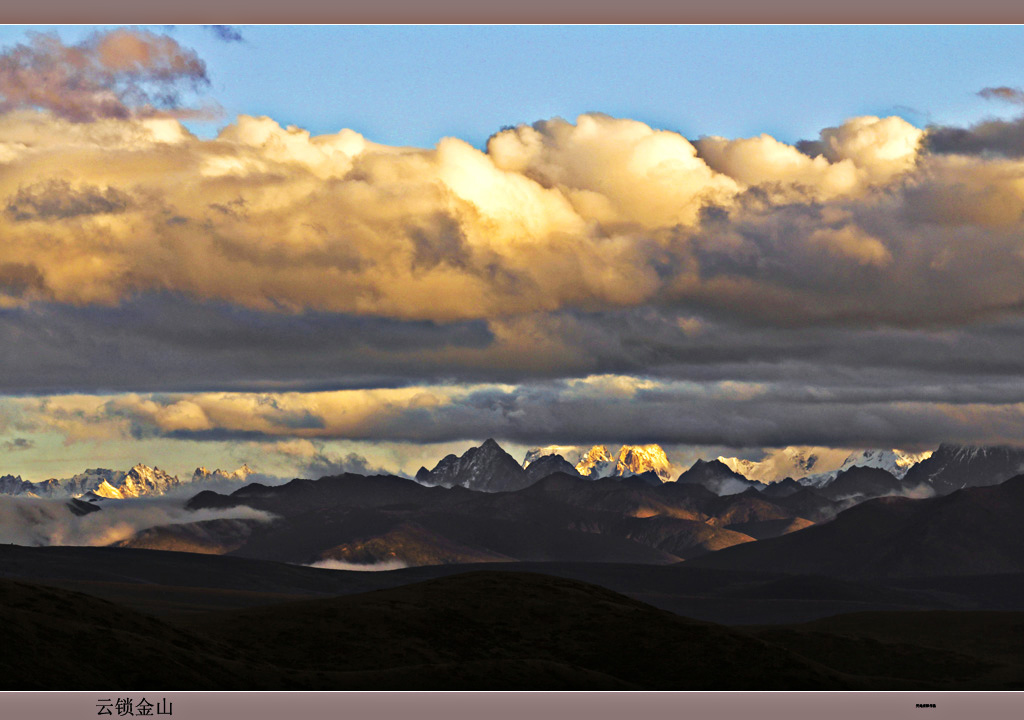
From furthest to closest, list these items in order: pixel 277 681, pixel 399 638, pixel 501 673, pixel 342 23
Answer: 1. pixel 399 638
2. pixel 501 673
3. pixel 277 681
4. pixel 342 23

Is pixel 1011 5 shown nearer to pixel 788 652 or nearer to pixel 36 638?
pixel 36 638

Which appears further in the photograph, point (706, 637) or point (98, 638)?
point (706, 637)

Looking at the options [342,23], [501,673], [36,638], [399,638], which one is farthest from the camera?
[399,638]

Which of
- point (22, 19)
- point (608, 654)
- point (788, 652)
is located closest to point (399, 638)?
point (608, 654)

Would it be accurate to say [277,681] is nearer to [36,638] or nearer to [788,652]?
[36,638]

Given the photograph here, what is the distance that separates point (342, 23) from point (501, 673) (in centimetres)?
9089

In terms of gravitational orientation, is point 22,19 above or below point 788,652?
above

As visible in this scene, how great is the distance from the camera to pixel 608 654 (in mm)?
190125

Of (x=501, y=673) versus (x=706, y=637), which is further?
(x=706, y=637)

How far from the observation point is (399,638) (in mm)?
189250

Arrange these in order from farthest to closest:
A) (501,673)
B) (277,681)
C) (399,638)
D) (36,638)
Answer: (399,638)
(501,673)
(277,681)
(36,638)

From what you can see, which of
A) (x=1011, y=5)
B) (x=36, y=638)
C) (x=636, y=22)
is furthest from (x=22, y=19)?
(x=36, y=638)

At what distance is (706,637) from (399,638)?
4431 cm

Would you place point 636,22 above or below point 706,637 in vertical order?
above
